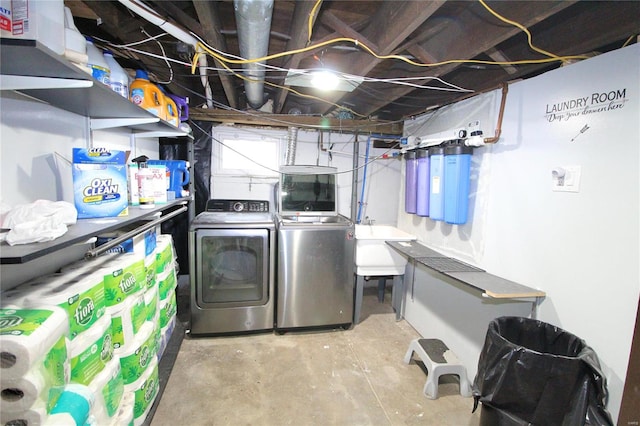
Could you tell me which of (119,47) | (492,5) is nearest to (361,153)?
(492,5)

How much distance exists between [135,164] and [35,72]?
2.52 feet

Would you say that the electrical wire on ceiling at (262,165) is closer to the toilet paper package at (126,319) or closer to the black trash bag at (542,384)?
the toilet paper package at (126,319)

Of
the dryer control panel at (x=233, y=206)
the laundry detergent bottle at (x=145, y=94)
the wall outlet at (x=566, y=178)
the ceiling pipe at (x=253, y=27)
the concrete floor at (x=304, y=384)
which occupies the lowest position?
the concrete floor at (x=304, y=384)

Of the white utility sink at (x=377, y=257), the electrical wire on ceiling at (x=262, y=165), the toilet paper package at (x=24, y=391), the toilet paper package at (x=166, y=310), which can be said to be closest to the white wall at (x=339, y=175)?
the electrical wire on ceiling at (x=262, y=165)

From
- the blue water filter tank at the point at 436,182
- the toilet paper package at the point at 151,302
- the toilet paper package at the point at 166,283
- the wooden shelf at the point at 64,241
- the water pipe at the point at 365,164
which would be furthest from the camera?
the water pipe at the point at 365,164

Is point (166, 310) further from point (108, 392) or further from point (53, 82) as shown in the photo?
point (53, 82)

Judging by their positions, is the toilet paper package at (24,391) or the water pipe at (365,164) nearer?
the toilet paper package at (24,391)

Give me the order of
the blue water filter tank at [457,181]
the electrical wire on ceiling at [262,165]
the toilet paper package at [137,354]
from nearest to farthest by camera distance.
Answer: the toilet paper package at [137,354] → the blue water filter tank at [457,181] → the electrical wire on ceiling at [262,165]

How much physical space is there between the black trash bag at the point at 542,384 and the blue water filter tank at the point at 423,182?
121cm

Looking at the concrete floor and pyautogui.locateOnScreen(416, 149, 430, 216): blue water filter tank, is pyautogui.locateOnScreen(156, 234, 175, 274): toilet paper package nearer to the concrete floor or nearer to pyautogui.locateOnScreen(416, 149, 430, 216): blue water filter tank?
the concrete floor

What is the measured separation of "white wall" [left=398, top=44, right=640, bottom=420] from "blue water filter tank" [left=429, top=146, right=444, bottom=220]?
22cm

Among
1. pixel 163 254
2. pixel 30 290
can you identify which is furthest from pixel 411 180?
pixel 30 290

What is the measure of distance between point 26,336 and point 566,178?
7.24 feet

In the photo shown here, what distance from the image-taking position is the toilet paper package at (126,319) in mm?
1265
